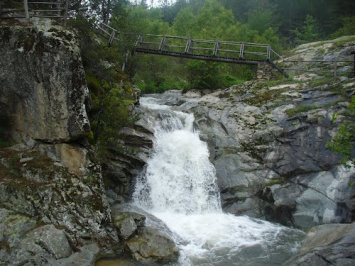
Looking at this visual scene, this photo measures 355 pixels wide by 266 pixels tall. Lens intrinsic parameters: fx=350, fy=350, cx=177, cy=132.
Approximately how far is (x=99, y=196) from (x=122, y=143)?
389 centimetres

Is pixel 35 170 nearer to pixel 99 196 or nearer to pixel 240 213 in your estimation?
pixel 99 196

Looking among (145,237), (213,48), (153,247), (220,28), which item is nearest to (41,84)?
(145,237)

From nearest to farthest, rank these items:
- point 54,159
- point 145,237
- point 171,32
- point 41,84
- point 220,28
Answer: point 145,237 < point 41,84 < point 54,159 < point 220,28 < point 171,32

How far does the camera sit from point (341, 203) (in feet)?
46.3

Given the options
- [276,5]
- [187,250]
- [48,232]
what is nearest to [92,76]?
[48,232]

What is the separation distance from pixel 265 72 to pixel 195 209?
11417mm

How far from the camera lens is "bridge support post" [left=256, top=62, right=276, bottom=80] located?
2214 cm

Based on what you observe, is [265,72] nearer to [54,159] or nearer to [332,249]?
[54,159]

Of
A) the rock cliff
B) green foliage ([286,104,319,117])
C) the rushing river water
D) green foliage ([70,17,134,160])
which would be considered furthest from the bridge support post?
the rock cliff

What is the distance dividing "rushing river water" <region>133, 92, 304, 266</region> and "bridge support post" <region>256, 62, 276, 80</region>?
646cm

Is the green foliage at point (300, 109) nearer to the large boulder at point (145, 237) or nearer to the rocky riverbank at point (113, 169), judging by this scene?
the rocky riverbank at point (113, 169)

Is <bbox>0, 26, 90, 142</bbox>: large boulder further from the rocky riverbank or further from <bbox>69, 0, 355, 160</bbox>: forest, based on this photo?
<bbox>69, 0, 355, 160</bbox>: forest

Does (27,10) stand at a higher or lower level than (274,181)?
higher

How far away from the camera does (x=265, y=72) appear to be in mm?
22234
